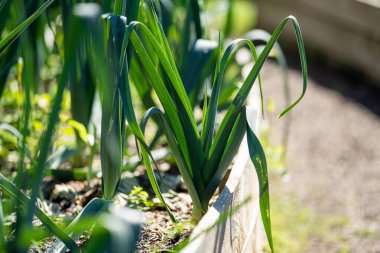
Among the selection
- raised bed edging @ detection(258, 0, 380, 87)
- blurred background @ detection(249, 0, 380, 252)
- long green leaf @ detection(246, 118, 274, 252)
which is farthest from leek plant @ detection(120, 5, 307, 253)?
raised bed edging @ detection(258, 0, 380, 87)

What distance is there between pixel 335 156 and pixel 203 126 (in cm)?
155

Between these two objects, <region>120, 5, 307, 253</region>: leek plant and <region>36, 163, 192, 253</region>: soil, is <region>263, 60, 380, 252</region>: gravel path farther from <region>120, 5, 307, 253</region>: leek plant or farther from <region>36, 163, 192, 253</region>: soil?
<region>120, 5, 307, 253</region>: leek plant

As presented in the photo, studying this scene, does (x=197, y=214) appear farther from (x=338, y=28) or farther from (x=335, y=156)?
(x=338, y=28)

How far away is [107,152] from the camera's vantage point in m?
1.47

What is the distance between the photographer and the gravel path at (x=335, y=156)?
8.20ft

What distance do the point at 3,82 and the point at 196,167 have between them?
0.69m

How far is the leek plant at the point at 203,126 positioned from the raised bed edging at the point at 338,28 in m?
2.26

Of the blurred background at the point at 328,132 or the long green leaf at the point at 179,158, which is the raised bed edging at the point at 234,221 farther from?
the blurred background at the point at 328,132

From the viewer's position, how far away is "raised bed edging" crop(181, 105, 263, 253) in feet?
4.49

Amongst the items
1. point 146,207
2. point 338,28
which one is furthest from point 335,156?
point 146,207

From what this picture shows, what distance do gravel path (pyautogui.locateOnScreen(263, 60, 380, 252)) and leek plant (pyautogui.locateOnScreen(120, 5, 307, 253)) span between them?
0.90m

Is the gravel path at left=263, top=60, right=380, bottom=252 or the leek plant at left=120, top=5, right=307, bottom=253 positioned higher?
the leek plant at left=120, top=5, right=307, bottom=253

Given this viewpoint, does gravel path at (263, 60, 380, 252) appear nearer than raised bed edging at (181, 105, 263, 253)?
No

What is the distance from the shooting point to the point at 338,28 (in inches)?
154
